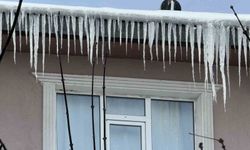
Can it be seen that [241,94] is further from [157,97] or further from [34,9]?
[34,9]

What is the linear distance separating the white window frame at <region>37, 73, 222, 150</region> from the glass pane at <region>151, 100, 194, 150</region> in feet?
0.19

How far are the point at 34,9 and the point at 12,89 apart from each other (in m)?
0.83

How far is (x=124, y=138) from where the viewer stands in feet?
28.1

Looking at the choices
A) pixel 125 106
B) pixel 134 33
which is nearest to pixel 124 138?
pixel 125 106

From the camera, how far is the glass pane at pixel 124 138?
8.53 m

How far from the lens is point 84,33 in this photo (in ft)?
26.5

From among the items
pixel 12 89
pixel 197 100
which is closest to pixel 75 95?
pixel 12 89

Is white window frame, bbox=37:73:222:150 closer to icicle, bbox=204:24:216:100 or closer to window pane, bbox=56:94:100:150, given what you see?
window pane, bbox=56:94:100:150

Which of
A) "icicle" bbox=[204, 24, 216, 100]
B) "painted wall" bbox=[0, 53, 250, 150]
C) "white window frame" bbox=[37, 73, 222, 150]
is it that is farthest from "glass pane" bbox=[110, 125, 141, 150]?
"icicle" bbox=[204, 24, 216, 100]

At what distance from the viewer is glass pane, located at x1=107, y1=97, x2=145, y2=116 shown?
8633 mm

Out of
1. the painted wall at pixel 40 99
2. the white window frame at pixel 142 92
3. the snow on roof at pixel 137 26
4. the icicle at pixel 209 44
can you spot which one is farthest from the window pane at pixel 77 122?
the icicle at pixel 209 44

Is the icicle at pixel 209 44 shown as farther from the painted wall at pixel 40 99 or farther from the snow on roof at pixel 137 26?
the painted wall at pixel 40 99

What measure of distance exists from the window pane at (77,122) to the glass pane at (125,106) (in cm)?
14

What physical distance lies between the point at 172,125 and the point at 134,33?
1117 mm
